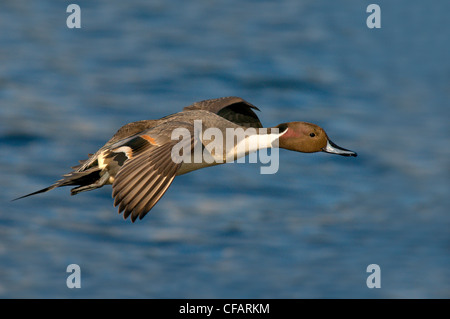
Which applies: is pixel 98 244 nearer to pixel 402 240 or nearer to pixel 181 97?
pixel 181 97

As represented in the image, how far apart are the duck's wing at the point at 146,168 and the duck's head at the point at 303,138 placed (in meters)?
1.04

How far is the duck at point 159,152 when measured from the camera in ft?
24.7

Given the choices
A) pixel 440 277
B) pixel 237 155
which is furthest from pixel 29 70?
pixel 237 155

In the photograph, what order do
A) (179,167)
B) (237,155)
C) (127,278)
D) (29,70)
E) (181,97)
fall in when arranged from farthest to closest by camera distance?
(29,70), (181,97), (127,278), (237,155), (179,167)

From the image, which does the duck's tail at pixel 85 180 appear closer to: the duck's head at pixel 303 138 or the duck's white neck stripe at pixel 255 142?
the duck's white neck stripe at pixel 255 142

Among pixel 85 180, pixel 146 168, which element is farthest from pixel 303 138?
pixel 85 180

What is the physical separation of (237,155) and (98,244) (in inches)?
376

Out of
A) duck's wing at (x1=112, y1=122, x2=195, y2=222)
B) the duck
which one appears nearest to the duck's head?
the duck

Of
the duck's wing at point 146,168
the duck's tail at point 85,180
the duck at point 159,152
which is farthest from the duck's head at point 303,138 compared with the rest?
the duck's tail at point 85,180

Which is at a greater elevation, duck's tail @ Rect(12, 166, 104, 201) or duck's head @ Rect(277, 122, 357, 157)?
duck's head @ Rect(277, 122, 357, 157)

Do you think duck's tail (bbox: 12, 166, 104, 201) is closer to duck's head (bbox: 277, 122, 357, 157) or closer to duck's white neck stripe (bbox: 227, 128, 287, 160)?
duck's white neck stripe (bbox: 227, 128, 287, 160)

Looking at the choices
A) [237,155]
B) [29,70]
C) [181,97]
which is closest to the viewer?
[237,155]

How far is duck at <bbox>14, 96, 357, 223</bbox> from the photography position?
24.7 feet

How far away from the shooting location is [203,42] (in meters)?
21.7
